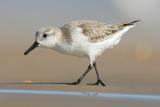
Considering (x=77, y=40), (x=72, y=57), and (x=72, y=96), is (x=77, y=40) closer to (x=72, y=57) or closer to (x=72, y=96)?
(x=72, y=96)

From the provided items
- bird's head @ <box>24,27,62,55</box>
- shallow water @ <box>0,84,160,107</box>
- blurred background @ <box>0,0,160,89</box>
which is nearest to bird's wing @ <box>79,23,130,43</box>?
bird's head @ <box>24,27,62,55</box>

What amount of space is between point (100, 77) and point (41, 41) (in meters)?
1.23

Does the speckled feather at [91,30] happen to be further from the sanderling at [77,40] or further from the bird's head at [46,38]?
the bird's head at [46,38]

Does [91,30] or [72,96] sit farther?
[91,30]

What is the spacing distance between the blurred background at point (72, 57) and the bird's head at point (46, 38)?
2.11 feet

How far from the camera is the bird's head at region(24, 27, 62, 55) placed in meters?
11.1

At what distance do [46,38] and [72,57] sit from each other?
8.22 feet

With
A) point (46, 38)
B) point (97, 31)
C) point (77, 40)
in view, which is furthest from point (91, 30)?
point (46, 38)

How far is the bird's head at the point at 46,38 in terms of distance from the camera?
1106 cm

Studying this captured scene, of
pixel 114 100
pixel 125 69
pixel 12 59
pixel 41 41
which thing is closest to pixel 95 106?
pixel 114 100

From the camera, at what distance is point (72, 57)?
535 inches

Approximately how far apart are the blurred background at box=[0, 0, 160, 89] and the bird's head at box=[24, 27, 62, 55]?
64 centimetres

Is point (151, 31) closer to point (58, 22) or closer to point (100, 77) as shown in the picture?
point (58, 22)

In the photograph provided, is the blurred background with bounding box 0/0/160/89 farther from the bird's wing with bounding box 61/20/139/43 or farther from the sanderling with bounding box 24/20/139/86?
the bird's wing with bounding box 61/20/139/43
